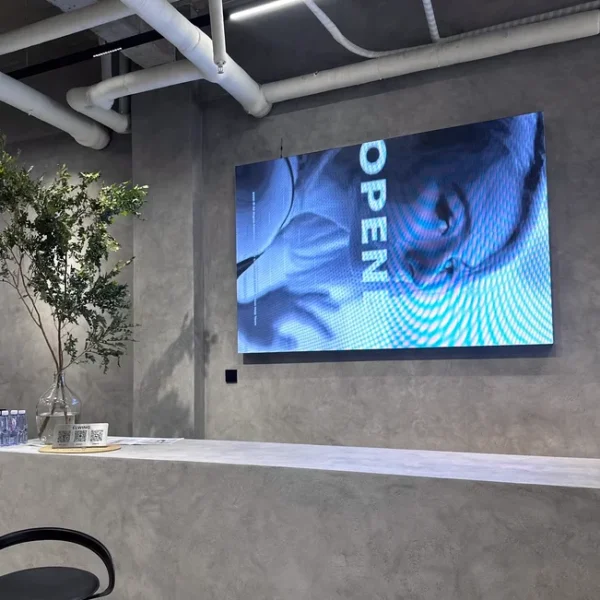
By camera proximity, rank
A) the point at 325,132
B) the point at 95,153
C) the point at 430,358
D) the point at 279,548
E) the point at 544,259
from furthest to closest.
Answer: the point at 95,153, the point at 325,132, the point at 430,358, the point at 544,259, the point at 279,548

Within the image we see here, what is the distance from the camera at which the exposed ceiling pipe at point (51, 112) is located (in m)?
4.50

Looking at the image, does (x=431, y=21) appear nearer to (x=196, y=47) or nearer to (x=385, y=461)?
(x=196, y=47)

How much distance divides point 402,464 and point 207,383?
91.2 inches

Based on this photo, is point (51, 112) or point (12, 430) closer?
point (12, 430)

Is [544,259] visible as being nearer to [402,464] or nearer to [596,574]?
[402,464]

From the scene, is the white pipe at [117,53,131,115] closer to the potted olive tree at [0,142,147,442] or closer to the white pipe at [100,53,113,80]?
the white pipe at [100,53,113,80]

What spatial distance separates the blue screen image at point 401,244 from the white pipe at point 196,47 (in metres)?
0.42

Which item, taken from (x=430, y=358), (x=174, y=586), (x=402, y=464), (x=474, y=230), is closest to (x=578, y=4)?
(x=474, y=230)

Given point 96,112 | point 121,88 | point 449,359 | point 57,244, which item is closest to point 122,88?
point 121,88

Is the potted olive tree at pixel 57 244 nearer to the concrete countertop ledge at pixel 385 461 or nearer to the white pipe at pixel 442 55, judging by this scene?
the concrete countertop ledge at pixel 385 461

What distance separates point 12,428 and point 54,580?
1.55 meters

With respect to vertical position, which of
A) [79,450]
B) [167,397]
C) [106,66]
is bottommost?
[79,450]

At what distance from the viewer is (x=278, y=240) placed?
14.4ft

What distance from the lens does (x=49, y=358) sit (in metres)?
5.31
